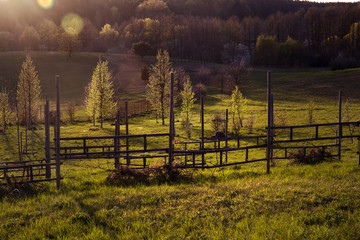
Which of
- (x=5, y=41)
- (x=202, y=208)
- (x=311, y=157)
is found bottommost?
(x=311, y=157)

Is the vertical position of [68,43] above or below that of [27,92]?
above

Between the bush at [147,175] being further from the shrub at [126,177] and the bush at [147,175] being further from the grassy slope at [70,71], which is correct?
the grassy slope at [70,71]

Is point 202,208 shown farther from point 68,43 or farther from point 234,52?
point 234,52

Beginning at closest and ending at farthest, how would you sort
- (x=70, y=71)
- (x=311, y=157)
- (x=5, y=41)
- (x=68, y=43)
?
(x=311, y=157) < (x=70, y=71) < (x=68, y=43) < (x=5, y=41)

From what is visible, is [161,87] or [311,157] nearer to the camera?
[311,157]

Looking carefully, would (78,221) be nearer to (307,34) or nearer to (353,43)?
(353,43)

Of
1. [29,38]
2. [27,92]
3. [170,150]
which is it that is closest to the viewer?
[170,150]

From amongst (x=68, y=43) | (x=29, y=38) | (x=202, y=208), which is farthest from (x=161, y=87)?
(x=29, y=38)

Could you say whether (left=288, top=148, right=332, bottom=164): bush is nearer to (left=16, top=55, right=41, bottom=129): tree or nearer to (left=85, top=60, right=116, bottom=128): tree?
(left=85, top=60, right=116, bottom=128): tree

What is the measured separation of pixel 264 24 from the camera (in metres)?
159

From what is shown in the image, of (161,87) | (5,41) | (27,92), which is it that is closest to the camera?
(161,87)

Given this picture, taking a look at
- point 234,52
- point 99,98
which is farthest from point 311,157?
point 234,52

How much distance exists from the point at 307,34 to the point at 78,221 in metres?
150

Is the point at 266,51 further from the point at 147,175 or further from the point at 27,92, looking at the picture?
the point at 147,175
